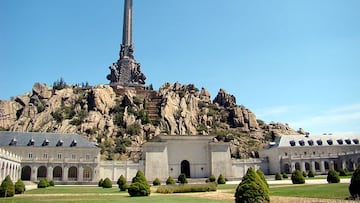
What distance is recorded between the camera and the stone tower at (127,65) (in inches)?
4628

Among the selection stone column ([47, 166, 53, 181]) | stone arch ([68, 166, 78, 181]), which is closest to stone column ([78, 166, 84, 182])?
stone arch ([68, 166, 78, 181])

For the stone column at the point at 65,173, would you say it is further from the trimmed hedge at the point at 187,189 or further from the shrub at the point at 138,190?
the shrub at the point at 138,190

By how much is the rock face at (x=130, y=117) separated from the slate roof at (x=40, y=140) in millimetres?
15019

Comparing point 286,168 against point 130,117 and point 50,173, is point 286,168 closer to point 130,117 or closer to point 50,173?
point 130,117

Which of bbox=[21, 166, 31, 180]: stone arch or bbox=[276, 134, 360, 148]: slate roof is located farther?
bbox=[276, 134, 360, 148]: slate roof

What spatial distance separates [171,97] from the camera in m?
105

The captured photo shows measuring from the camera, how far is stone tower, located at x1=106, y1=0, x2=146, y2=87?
4628 inches

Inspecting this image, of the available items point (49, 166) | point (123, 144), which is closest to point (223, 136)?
point (123, 144)

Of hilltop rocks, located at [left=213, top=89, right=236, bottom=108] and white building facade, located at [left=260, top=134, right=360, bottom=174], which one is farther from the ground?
hilltop rocks, located at [left=213, top=89, right=236, bottom=108]

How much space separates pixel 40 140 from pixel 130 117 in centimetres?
3374

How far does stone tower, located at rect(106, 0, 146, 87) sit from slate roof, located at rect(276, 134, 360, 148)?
61.2 metres

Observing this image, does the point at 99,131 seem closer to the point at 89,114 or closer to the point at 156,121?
the point at 89,114

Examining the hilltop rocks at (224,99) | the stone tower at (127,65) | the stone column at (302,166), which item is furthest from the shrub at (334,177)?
the stone tower at (127,65)

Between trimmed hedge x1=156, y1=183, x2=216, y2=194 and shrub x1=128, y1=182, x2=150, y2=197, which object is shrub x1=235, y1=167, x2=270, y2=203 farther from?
trimmed hedge x1=156, y1=183, x2=216, y2=194
